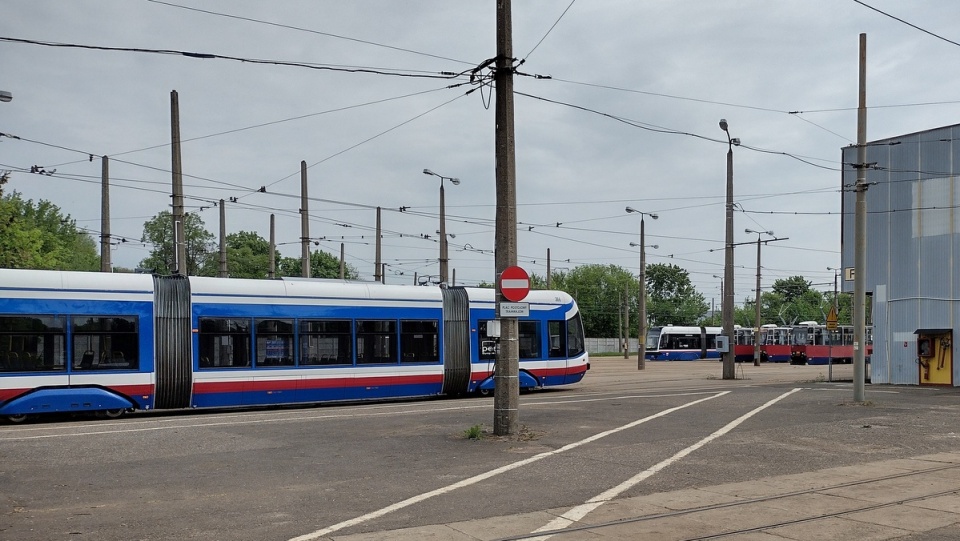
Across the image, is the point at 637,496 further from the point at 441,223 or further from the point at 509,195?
the point at 441,223

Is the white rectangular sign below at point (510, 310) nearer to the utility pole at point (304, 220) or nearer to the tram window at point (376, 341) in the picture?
the tram window at point (376, 341)

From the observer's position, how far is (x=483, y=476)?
11.5 meters

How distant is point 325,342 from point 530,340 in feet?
22.7

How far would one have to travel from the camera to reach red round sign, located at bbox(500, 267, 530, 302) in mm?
15062

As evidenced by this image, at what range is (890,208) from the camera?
32312 millimetres

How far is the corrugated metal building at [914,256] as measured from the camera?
30453 millimetres

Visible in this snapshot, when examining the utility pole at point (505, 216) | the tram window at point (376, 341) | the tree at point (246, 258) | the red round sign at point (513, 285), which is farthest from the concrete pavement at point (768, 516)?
the tree at point (246, 258)

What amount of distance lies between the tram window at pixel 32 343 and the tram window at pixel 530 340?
12.7 meters

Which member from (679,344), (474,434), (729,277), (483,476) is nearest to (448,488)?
(483,476)

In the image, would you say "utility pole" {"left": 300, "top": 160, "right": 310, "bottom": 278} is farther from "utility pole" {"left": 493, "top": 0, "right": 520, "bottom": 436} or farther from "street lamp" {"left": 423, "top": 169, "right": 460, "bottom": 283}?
"utility pole" {"left": 493, "top": 0, "right": 520, "bottom": 436}

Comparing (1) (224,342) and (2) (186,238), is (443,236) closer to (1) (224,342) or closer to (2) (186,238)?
(1) (224,342)

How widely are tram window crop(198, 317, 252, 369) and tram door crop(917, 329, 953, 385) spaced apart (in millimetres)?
23062

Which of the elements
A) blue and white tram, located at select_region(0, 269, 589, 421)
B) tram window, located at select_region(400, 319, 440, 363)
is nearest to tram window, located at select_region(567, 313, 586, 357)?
blue and white tram, located at select_region(0, 269, 589, 421)

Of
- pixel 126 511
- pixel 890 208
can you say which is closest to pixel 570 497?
pixel 126 511
